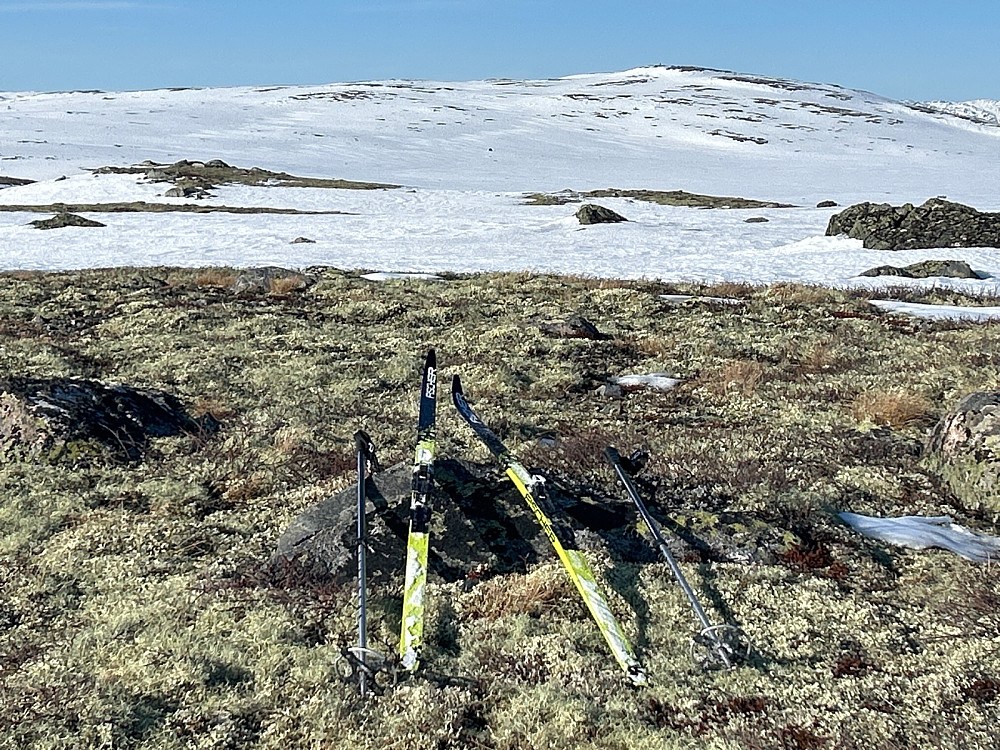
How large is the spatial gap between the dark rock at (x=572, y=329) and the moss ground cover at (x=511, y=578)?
3.57ft

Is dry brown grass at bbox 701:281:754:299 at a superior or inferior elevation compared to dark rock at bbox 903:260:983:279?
inferior

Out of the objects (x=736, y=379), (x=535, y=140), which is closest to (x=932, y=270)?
(x=736, y=379)

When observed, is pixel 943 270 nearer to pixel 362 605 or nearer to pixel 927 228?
pixel 927 228

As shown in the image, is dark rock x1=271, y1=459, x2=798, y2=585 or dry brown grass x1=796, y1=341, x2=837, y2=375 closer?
dark rock x1=271, y1=459, x2=798, y2=585

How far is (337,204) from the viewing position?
187 feet

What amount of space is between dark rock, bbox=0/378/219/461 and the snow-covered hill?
18870mm

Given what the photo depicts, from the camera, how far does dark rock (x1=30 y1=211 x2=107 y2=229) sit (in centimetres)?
4274

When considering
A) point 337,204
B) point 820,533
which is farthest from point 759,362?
point 337,204

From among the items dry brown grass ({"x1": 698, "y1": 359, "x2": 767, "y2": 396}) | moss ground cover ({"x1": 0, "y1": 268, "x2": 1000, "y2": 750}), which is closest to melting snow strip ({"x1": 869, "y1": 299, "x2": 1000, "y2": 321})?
moss ground cover ({"x1": 0, "y1": 268, "x2": 1000, "y2": 750})

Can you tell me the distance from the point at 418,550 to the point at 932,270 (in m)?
26.5

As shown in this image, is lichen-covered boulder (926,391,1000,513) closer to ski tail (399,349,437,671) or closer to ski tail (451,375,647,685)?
ski tail (451,375,647,685)

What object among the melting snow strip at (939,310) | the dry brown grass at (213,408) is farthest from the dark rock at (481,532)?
the melting snow strip at (939,310)

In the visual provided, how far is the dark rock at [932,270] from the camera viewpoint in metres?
27.5

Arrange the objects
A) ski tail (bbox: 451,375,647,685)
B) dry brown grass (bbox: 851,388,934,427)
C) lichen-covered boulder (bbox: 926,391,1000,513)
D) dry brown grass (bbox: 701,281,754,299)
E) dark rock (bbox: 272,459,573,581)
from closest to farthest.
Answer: ski tail (bbox: 451,375,647,685) → dark rock (bbox: 272,459,573,581) → lichen-covered boulder (bbox: 926,391,1000,513) → dry brown grass (bbox: 851,388,934,427) → dry brown grass (bbox: 701,281,754,299)
